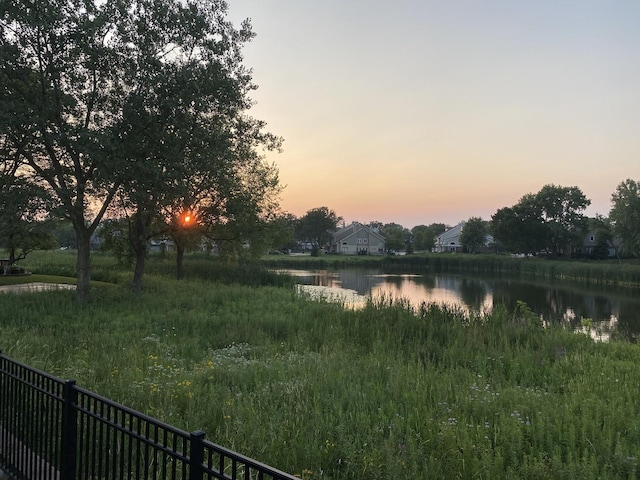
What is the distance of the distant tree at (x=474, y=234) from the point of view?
291ft

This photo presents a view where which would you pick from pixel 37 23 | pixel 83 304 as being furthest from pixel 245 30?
pixel 83 304

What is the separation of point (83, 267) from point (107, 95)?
20.1 feet

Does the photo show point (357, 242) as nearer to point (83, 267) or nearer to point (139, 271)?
point (139, 271)

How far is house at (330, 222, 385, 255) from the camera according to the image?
104 m

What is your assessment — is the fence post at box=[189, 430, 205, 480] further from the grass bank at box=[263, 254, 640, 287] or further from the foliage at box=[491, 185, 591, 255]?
the foliage at box=[491, 185, 591, 255]

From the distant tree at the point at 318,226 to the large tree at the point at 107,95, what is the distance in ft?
293

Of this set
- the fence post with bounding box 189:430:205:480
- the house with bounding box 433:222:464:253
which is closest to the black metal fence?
the fence post with bounding box 189:430:205:480

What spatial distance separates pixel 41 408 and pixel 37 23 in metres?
13.0

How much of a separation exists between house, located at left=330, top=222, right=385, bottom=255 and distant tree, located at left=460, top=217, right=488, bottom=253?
890 inches

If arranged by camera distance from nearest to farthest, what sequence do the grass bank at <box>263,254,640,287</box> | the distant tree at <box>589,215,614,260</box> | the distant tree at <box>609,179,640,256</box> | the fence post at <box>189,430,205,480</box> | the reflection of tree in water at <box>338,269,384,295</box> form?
the fence post at <box>189,430,205,480</box> < the reflection of tree in water at <box>338,269,384,295</box> < the grass bank at <box>263,254,640,287</box> < the distant tree at <box>609,179,640,256</box> < the distant tree at <box>589,215,614,260</box>

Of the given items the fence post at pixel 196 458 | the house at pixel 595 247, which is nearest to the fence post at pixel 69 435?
the fence post at pixel 196 458

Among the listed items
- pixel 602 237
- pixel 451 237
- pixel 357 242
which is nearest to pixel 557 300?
pixel 602 237

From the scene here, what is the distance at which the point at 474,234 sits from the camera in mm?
88750

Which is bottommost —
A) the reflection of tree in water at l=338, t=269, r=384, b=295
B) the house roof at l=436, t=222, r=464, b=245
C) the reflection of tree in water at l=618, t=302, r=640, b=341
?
the reflection of tree in water at l=338, t=269, r=384, b=295
